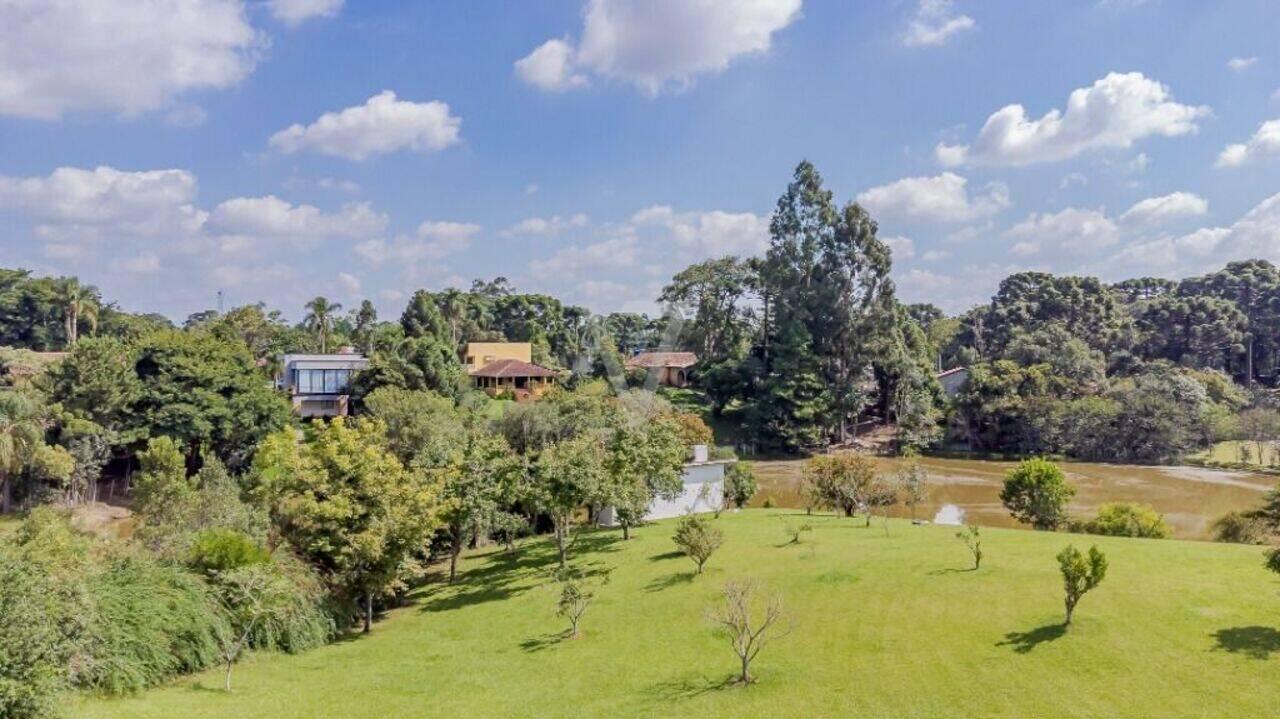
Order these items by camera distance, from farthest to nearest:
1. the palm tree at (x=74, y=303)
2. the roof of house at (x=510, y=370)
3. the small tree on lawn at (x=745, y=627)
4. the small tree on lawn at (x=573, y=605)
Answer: the palm tree at (x=74, y=303) → the roof of house at (x=510, y=370) → the small tree on lawn at (x=573, y=605) → the small tree on lawn at (x=745, y=627)

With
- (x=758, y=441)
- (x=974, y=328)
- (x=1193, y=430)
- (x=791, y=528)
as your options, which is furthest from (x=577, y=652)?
(x=974, y=328)

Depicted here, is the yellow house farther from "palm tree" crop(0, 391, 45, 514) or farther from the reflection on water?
the reflection on water

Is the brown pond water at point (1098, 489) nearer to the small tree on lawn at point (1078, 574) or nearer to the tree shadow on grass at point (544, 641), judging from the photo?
the small tree on lawn at point (1078, 574)

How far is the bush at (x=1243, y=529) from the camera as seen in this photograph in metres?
21.1

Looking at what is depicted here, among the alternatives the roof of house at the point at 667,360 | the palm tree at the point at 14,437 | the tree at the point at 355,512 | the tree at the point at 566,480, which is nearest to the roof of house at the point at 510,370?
the roof of house at the point at 667,360

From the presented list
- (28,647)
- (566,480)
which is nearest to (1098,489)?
(566,480)

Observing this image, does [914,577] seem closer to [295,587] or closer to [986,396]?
[295,587]

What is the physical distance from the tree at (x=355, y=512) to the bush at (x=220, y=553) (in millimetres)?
1500

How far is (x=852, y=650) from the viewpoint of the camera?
12.6 meters

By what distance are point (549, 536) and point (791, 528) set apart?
10168mm

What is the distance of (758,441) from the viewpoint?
5584 centimetres

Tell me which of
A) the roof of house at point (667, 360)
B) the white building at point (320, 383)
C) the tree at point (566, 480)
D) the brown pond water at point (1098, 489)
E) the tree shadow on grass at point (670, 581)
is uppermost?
the roof of house at point (667, 360)

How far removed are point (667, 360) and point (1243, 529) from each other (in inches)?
2188

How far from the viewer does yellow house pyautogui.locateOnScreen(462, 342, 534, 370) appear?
222ft
